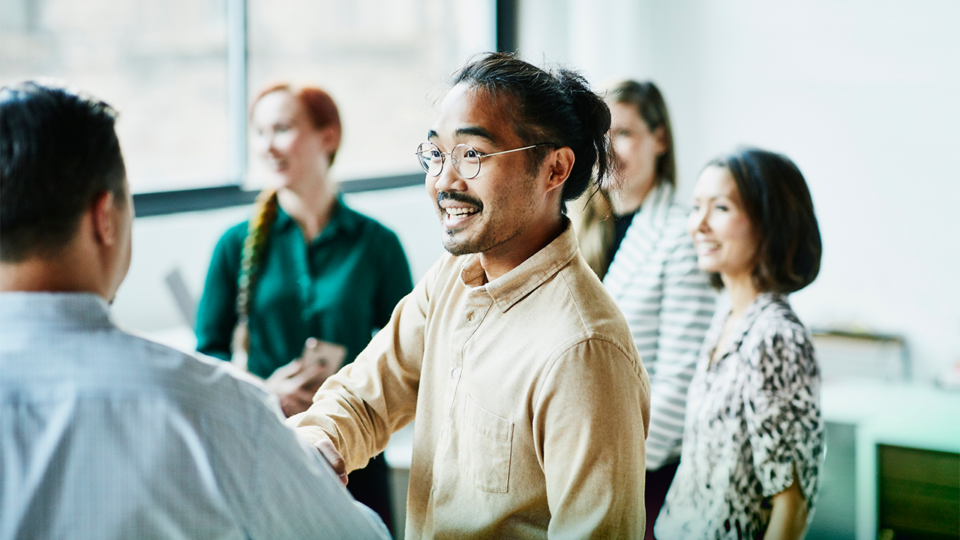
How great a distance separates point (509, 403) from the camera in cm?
112

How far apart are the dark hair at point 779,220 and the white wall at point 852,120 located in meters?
1.38

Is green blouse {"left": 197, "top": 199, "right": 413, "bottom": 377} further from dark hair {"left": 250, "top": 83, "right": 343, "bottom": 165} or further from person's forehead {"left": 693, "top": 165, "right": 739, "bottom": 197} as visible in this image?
person's forehead {"left": 693, "top": 165, "right": 739, "bottom": 197}

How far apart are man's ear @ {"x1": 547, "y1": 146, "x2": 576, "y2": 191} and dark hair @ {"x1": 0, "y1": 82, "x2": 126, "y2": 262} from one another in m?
0.63

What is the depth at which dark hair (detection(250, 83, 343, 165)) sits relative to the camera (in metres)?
2.29

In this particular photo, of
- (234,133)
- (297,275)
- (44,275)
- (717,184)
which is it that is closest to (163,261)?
(234,133)

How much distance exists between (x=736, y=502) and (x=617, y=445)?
73cm

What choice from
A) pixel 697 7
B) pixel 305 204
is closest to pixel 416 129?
pixel 697 7

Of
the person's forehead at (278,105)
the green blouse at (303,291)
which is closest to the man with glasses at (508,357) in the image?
the green blouse at (303,291)

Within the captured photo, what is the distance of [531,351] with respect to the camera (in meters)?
1.11

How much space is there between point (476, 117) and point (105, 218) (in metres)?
0.53

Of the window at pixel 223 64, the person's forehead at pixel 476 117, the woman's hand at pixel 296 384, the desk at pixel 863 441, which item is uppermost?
the window at pixel 223 64

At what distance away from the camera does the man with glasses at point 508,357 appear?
3.43ft

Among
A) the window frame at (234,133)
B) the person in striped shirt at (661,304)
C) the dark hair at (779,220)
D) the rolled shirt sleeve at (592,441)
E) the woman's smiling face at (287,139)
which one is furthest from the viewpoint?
the window frame at (234,133)

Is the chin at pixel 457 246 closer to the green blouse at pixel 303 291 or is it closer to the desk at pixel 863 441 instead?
the green blouse at pixel 303 291
